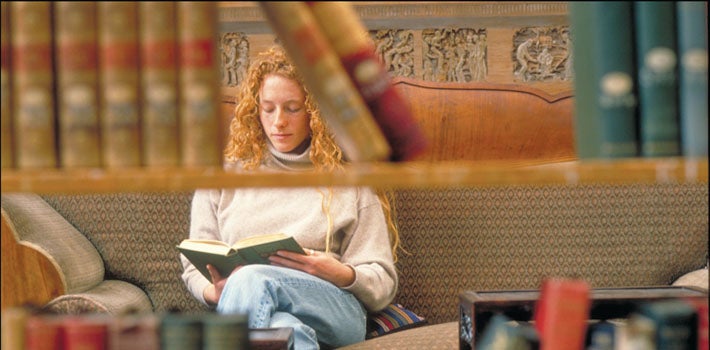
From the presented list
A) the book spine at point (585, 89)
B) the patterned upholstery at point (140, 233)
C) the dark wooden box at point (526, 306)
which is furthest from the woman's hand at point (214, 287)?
the book spine at point (585, 89)

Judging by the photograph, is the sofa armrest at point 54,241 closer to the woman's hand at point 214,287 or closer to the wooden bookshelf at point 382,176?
the woman's hand at point 214,287

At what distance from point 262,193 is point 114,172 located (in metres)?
1.43

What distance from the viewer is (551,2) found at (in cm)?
311

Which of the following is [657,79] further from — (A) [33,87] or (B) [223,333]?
(A) [33,87]

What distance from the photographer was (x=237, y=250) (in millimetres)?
1850

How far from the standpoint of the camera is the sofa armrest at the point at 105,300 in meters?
1.86

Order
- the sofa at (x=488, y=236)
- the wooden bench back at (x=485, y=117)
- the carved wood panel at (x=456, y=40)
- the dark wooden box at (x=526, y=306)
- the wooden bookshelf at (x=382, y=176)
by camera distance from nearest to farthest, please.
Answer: the wooden bookshelf at (x=382, y=176), the dark wooden box at (x=526, y=306), the sofa at (x=488, y=236), the wooden bench back at (x=485, y=117), the carved wood panel at (x=456, y=40)

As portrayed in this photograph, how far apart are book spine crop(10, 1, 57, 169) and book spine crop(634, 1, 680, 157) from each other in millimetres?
608

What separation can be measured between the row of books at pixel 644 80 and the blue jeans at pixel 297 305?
42.1 inches

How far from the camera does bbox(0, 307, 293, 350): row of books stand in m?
0.89

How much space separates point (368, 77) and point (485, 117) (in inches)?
68.0

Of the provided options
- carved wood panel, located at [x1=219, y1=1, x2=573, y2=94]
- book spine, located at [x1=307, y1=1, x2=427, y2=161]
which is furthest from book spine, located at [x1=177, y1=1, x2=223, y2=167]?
carved wood panel, located at [x1=219, y1=1, x2=573, y2=94]

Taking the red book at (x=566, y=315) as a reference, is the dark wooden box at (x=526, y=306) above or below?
below

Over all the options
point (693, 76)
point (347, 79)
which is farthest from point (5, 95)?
point (693, 76)
